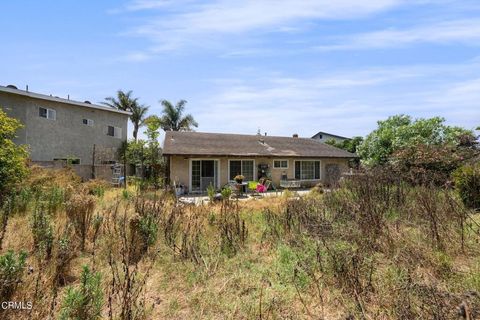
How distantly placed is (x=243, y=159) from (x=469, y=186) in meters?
13.4

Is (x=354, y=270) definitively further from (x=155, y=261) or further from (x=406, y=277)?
(x=155, y=261)

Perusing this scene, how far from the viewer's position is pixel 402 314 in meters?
3.16

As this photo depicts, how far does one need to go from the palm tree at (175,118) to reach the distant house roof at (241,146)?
12326 millimetres

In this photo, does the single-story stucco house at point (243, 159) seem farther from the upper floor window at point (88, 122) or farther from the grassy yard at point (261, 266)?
the grassy yard at point (261, 266)

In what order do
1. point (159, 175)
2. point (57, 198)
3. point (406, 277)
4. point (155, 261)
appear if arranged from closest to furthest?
point (406, 277), point (155, 261), point (57, 198), point (159, 175)

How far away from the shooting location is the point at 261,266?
485 cm

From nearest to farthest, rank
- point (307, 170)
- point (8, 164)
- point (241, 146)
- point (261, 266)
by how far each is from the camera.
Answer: point (261, 266) < point (8, 164) < point (241, 146) < point (307, 170)

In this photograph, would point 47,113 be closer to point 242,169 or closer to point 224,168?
point 224,168

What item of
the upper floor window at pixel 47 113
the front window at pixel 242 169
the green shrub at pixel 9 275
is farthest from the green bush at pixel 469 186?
the upper floor window at pixel 47 113

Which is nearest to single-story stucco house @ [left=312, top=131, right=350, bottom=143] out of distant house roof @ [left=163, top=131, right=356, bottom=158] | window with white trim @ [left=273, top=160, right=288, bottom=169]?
distant house roof @ [left=163, top=131, right=356, bottom=158]

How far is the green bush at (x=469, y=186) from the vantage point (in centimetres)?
862

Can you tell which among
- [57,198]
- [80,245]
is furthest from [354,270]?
[57,198]

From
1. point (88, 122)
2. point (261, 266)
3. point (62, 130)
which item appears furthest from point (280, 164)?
point (261, 266)

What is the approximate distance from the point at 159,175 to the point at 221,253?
16294mm
